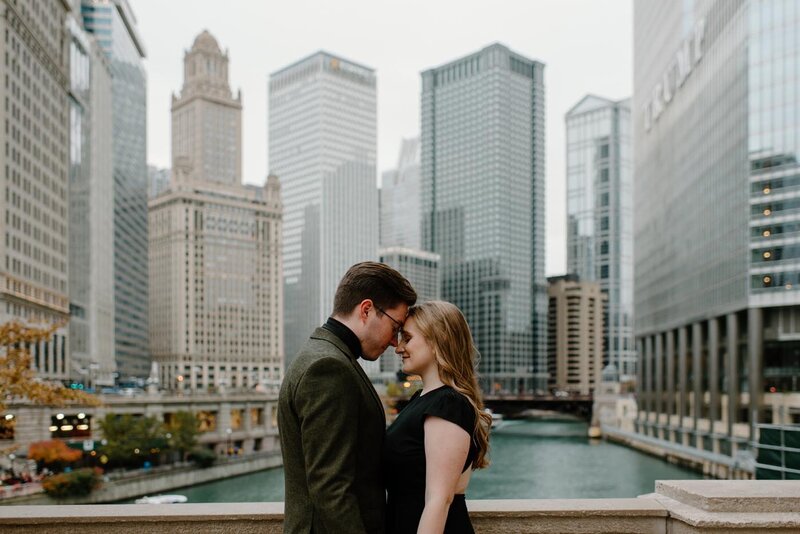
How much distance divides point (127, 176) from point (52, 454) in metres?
127

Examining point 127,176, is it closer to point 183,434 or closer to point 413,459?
point 183,434

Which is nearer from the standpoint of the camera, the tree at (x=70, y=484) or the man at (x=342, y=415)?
the man at (x=342, y=415)

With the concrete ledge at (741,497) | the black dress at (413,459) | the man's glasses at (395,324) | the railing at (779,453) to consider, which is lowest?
the railing at (779,453)

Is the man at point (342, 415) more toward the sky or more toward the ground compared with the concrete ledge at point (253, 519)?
more toward the sky

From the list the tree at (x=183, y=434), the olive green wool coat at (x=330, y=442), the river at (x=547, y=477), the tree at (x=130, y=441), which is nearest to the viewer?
the olive green wool coat at (x=330, y=442)

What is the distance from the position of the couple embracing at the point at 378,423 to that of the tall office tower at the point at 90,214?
11618 cm

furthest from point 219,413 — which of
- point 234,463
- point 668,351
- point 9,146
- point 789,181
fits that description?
point 789,181

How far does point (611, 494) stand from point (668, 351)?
145 ft

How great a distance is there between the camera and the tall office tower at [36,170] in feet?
270

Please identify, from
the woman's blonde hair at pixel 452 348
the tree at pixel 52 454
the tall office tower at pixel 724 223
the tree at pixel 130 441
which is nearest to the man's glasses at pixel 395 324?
the woman's blonde hair at pixel 452 348

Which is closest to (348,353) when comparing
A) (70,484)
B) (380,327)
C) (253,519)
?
(380,327)

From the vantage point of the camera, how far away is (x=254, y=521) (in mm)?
6922

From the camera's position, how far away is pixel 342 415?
489cm

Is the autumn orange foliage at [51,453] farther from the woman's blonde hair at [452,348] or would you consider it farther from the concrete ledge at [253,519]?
the woman's blonde hair at [452,348]
